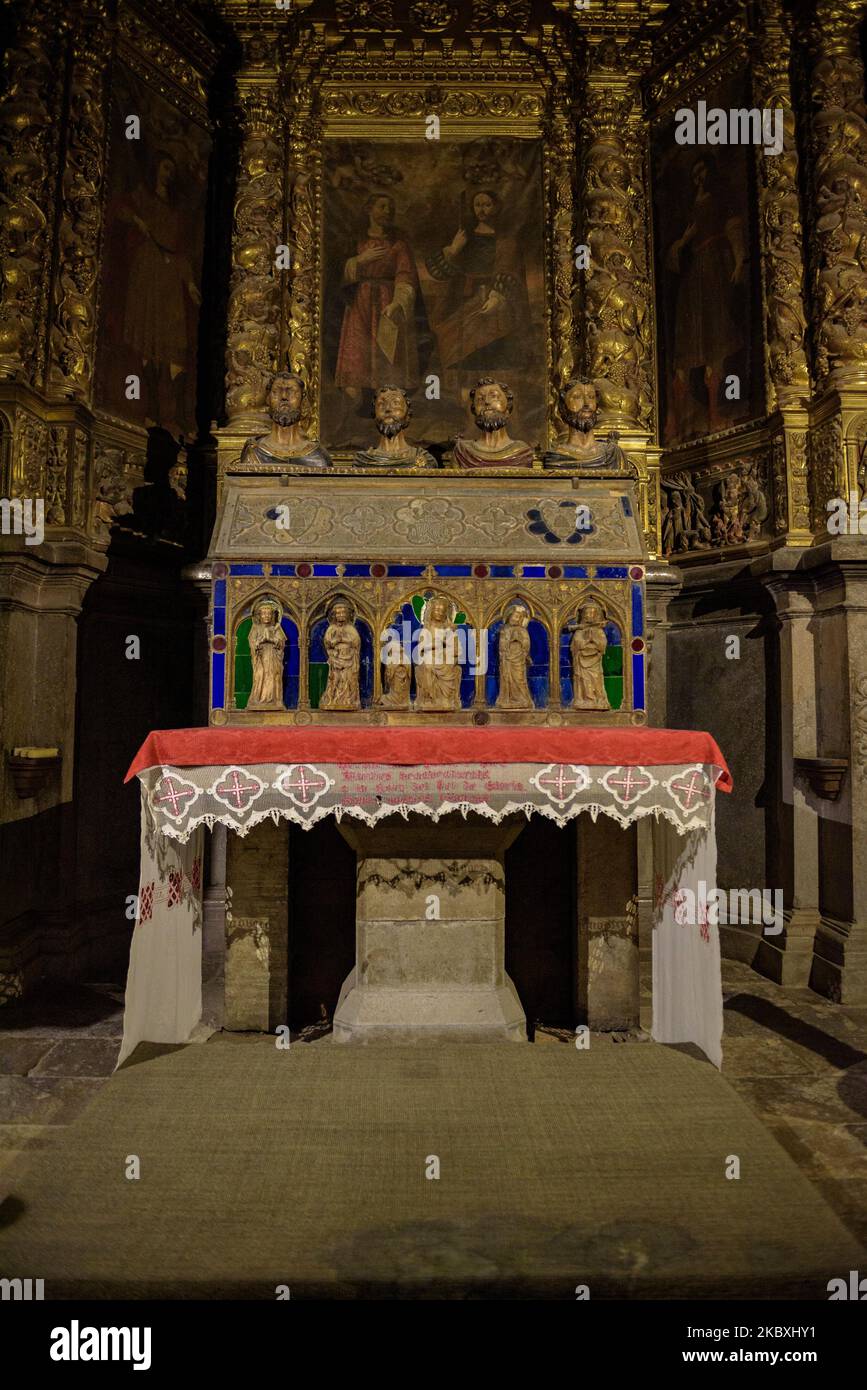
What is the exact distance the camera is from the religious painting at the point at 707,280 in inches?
287

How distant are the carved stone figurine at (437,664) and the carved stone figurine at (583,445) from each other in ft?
4.01

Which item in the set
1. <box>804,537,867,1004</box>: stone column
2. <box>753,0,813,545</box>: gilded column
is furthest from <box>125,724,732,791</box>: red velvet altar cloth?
<box>753,0,813,545</box>: gilded column

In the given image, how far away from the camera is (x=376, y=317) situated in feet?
25.9

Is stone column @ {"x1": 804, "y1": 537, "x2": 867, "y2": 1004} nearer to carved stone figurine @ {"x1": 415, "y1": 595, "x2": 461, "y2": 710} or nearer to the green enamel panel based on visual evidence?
carved stone figurine @ {"x1": 415, "y1": 595, "x2": 461, "y2": 710}

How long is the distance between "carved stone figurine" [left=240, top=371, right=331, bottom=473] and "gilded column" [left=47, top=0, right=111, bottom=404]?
222 centimetres

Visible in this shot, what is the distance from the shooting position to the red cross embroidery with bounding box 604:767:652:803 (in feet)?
13.5

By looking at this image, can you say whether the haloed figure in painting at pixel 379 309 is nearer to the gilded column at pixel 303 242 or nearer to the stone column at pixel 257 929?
the gilded column at pixel 303 242

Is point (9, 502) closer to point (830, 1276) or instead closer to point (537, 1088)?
point (537, 1088)

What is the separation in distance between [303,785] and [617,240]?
5851 mm

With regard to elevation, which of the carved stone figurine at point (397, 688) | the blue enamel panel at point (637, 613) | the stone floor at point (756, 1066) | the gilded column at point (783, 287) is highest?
the gilded column at point (783, 287)

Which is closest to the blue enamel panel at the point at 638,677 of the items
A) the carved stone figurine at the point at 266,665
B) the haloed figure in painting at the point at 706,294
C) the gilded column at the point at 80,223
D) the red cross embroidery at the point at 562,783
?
the red cross embroidery at the point at 562,783

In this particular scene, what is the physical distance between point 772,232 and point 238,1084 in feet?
23.5

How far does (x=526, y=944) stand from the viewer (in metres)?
5.49

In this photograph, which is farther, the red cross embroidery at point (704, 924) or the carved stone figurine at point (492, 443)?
the carved stone figurine at point (492, 443)
